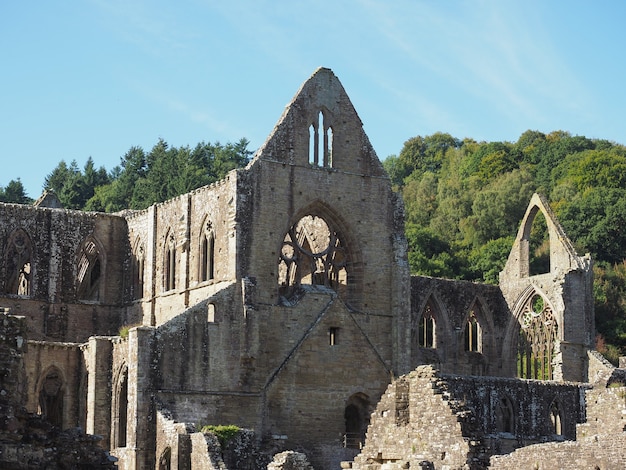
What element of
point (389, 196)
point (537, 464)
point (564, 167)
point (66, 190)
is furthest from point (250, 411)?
point (564, 167)

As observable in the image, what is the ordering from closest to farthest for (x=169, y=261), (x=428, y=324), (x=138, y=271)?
(x=169, y=261), (x=138, y=271), (x=428, y=324)

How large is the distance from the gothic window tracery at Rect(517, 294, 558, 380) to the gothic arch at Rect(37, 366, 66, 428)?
58.4 feet

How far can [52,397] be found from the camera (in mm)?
46062

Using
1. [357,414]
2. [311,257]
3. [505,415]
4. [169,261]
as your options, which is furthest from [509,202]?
[357,414]

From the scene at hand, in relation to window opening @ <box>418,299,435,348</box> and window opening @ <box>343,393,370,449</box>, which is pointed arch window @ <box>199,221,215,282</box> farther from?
window opening @ <box>418,299,435,348</box>

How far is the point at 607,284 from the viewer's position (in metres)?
74.5

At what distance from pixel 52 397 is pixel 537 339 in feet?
60.6

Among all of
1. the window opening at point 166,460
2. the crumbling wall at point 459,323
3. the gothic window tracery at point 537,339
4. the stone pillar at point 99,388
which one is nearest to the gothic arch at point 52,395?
the stone pillar at point 99,388

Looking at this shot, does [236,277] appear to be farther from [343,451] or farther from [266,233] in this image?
[343,451]

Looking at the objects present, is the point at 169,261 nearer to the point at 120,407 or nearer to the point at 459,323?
the point at 120,407

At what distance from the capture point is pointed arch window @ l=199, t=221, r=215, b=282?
152 ft

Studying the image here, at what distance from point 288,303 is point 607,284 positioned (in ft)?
108

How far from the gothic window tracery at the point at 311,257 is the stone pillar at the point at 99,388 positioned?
564cm

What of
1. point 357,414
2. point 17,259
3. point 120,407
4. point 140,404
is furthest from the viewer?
point 17,259
